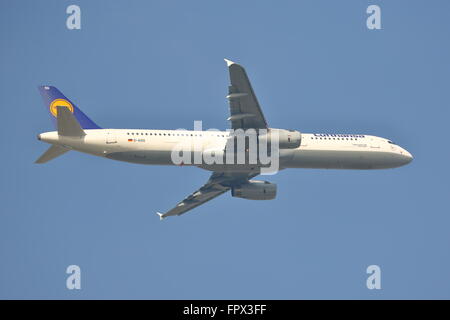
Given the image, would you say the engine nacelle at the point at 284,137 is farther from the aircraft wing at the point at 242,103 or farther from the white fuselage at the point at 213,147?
the white fuselage at the point at 213,147

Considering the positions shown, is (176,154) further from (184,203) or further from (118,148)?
(184,203)

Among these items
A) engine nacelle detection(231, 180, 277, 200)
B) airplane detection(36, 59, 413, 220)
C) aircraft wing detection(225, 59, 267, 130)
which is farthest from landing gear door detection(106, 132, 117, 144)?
engine nacelle detection(231, 180, 277, 200)

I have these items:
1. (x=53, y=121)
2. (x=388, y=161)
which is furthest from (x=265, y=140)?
(x=53, y=121)

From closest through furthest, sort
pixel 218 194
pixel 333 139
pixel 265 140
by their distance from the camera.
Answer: pixel 265 140
pixel 333 139
pixel 218 194

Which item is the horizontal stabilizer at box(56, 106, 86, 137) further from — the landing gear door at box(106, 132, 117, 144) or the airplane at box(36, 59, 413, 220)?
the landing gear door at box(106, 132, 117, 144)

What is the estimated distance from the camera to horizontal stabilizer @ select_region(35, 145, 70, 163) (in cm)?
4662

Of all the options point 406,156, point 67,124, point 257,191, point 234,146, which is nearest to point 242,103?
point 234,146

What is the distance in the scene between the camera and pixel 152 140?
47000mm

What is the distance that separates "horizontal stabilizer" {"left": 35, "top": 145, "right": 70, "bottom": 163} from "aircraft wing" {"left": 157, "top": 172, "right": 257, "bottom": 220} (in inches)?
380

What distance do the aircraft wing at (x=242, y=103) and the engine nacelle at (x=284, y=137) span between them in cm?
68

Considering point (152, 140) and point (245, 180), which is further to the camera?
point (245, 180)

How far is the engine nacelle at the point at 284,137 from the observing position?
46375mm

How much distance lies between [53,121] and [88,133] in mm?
2985

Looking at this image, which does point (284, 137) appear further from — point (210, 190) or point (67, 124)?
point (67, 124)
